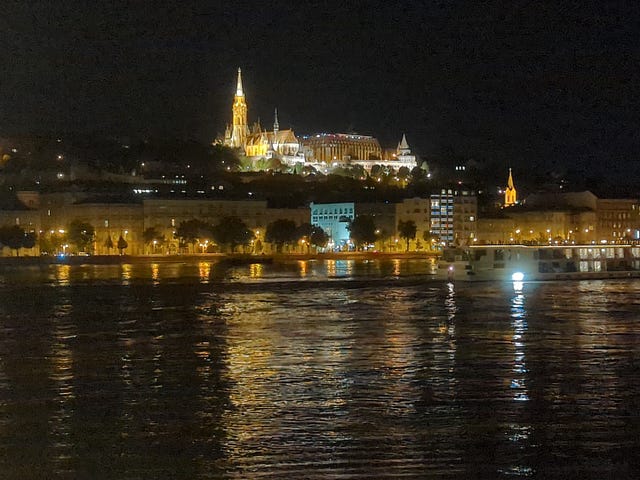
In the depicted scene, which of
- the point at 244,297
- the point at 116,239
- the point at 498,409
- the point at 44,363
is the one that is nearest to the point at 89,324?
the point at 44,363

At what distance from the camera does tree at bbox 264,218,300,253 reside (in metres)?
77.2

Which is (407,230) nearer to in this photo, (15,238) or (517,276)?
(15,238)

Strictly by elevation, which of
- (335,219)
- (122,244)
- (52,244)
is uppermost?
(335,219)

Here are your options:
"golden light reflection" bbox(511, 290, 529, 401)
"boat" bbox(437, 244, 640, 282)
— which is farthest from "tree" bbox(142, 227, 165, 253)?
"golden light reflection" bbox(511, 290, 529, 401)

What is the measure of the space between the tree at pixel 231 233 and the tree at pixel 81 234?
925cm

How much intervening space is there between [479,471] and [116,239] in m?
70.6

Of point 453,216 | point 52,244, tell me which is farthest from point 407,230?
point 52,244

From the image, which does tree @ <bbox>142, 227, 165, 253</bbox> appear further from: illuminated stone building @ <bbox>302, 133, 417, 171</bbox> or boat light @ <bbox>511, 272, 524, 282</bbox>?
illuminated stone building @ <bbox>302, 133, 417, 171</bbox>

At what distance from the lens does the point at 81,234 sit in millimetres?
70812

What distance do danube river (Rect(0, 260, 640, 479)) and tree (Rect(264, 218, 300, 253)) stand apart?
54.7 meters

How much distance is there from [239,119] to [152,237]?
6608 cm

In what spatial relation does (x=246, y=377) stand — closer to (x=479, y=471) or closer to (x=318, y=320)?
(x=479, y=471)

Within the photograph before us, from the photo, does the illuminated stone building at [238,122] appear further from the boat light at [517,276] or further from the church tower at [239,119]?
the boat light at [517,276]

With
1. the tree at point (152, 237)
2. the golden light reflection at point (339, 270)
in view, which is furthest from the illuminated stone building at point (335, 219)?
the golden light reflection at point (339, 270)
